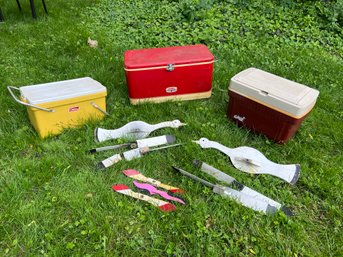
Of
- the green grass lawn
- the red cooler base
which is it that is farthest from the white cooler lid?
the red cooler base

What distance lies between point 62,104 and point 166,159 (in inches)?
34.8

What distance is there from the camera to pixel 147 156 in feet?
7.23

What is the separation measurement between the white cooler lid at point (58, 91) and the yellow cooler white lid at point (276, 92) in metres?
1.11

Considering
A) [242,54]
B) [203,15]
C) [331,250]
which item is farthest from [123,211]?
[203,15]

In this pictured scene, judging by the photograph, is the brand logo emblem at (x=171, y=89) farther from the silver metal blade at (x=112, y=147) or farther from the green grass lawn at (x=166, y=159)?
the silver metal blade at (x=112, y=147)

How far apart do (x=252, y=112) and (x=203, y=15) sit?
8.10ft

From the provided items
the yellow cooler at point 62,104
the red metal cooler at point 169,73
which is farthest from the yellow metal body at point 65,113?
the red metal cooler at point 169,73

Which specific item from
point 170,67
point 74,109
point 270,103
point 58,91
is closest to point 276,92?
point 270,103

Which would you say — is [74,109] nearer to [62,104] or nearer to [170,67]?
[62,104]

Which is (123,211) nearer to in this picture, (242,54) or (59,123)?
(59,123)

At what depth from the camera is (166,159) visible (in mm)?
2197

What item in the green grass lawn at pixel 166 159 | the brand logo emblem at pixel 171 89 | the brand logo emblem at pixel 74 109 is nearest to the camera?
the green grass lawn at pixel 166 159

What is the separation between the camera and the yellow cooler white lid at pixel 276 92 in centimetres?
212

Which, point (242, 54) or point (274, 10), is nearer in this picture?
point (242, 54)
